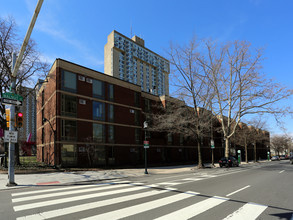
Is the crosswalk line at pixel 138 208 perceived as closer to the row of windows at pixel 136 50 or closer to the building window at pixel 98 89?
the building window at pixel 98 89

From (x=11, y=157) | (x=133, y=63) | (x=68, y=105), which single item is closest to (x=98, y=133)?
(x=68, y=105)

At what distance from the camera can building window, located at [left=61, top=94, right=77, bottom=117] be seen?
2520 cm

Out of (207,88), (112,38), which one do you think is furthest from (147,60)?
(207,88)

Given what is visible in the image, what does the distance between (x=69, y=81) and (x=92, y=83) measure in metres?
3.20

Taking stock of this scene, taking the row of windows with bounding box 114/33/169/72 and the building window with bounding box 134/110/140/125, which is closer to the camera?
the building window with bounding box 134/110/140/125

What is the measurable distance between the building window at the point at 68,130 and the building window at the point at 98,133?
2941 mm

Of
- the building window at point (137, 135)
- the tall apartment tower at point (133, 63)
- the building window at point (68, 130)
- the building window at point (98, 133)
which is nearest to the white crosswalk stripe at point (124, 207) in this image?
the building window at point (68, 130)

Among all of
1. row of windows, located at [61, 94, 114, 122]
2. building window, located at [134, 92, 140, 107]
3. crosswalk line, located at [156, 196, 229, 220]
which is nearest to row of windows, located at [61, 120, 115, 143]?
row of windows, located at [61, 94, 114, 122]

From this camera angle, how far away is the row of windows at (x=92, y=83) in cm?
2572

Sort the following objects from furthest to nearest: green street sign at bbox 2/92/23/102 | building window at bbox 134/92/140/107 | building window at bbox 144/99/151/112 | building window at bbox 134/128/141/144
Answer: building window at bbox 144/99/151/112
building window at bbox 134/92/140/107
building window at bbox 134/128/141/144
green street sign at bbox 2/92/23/102

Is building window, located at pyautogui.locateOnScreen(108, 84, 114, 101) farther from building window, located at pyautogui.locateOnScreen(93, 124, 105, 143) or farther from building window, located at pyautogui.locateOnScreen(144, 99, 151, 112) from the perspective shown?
building window, located at pyautogui.locateOnScreen(144, 99, 151, 112)

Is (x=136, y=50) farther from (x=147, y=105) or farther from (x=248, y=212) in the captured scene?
(x=248, y=212)

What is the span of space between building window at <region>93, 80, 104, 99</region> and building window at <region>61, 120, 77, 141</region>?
16.9 feet

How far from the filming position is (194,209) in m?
6.14
